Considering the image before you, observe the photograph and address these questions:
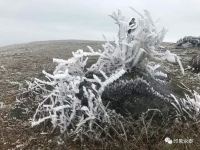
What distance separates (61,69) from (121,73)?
1.88 meters

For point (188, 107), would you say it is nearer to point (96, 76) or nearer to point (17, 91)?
point (96, 76)

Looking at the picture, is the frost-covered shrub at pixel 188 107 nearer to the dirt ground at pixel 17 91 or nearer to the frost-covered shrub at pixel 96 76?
the frost-covered shrub at pixel 96 76

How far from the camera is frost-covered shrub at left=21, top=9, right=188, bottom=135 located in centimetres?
925

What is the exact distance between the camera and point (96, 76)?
955 cm

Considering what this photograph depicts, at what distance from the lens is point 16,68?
16.7 m

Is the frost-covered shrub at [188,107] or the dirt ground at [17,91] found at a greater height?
the frost-covered shrub at [188,107]

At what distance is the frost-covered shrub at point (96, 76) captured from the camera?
9.25 m

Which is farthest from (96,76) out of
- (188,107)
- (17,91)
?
(17,91)

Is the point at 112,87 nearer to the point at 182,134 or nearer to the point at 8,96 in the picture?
the point at 182,134

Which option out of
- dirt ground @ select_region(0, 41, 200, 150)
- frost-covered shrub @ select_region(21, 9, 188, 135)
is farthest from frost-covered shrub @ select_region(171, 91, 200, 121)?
dirt ground @ select_region(0, 41, 200, 150)

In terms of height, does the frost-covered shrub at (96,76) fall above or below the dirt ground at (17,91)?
above

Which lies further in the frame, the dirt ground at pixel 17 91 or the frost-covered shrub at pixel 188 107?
the frost-covered shrub at pixel 188 107

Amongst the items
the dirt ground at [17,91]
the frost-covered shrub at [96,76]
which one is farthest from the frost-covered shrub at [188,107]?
the dirt ground at [17,91]

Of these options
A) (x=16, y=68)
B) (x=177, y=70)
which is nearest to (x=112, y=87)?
(x=177, y=70)
